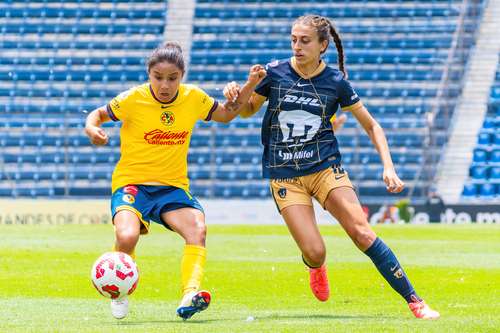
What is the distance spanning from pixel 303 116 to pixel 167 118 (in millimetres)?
980

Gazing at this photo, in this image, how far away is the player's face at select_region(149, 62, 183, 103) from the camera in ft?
25.5

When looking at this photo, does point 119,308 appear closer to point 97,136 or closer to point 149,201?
point 149,201

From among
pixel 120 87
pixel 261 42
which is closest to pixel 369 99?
pixel 261 42

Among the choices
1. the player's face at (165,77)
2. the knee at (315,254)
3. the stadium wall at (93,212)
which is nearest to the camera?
the player's face at (165,77)

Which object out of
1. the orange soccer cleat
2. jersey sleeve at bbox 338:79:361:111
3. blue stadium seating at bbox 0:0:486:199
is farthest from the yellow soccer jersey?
blue stadium seating at bbox 0:0:486:199

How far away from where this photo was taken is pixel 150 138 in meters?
8.05

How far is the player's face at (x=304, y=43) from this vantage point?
26.2 feet

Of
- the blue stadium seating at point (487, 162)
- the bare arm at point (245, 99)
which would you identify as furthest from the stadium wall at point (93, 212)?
the bare arm at point (245, 99)

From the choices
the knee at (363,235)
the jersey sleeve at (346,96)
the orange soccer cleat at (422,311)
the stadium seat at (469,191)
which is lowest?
the stadium seat at (469,191)

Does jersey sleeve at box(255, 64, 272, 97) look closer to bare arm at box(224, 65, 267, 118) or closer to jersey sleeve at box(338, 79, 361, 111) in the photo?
bare arm at box(224, 65, 267, 118)

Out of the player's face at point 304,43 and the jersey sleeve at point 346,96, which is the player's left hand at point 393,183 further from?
the player's face at point 304,43

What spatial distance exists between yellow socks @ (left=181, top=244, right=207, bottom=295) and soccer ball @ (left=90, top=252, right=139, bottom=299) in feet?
1.10

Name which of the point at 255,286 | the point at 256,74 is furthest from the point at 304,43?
the point at 255,286

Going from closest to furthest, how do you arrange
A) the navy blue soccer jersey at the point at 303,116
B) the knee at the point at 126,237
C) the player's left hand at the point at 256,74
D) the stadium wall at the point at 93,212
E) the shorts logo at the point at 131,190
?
1. the knee at the point at 126,237
2. the player's left hand at the point at 256,74
3. the shorts logo at the point at 131,190
4. the navy blue soccer jersey at the point at 303,116
5. the stadium wall at the point at 93,212
